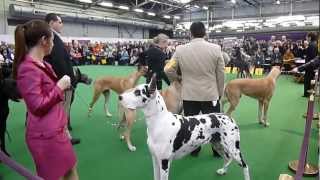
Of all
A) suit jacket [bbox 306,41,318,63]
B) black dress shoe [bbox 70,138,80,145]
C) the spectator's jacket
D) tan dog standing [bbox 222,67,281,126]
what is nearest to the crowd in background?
suit jacket [bbox 306,41,318,63]

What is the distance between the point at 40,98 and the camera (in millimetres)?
1879

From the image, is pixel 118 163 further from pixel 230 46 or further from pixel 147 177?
pixel 230 46

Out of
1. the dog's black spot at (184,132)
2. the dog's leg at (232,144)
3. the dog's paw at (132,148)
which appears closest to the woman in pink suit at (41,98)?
the dog's black spot at (184,132)

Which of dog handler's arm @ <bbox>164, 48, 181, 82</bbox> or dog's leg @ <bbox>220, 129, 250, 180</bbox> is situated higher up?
dog handler's arm @ <bbox>164, 48, 181, 82</bbox>

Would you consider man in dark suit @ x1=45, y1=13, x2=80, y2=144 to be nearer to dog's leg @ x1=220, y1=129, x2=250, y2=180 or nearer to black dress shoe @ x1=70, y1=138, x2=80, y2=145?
black dress shoe @ x1=70, y1=138, x2=80, y2=145

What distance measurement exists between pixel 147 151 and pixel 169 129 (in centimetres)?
190

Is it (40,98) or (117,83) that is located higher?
(40,98)

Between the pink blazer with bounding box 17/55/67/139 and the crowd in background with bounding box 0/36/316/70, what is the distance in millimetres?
11675

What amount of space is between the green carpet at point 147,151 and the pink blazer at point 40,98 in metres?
1.93

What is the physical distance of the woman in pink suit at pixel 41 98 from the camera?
189 centimetres

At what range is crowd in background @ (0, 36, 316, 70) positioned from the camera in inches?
598

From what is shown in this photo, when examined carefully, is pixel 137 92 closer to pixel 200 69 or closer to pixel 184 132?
pixel 184 132

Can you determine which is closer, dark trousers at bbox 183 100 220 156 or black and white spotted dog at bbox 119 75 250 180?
black and white spotted dog at bbox 119 75 250 180

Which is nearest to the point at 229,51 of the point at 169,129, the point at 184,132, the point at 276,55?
the point at 276,55
